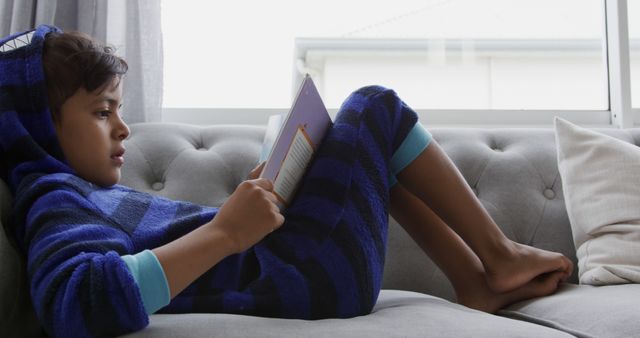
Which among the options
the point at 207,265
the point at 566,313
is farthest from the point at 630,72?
the point at 207,265

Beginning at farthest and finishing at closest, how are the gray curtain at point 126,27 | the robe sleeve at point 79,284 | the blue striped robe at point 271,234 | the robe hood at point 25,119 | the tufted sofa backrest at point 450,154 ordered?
the gray curtain at point 126,27
the tufted sofa backrest at point 450,154
the robe hood at point 25,119
the blue striped robe at point 271,234
the robe sleeve at point 79,284

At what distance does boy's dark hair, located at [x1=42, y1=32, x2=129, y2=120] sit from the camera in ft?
3.56

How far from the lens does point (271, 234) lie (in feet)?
3.37

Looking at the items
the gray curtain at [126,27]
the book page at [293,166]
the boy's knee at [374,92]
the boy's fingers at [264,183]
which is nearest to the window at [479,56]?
the gray curtain at [126,27]

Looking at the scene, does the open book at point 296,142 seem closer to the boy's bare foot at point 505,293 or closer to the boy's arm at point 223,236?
the boy's arm at point 223,236

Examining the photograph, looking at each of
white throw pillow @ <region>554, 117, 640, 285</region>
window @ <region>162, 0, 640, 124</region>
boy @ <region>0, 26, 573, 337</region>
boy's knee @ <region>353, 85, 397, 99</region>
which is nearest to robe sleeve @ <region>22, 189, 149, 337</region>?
boy @ <region>0, 26, 573, 337</region>

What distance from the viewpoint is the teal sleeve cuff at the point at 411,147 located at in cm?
118

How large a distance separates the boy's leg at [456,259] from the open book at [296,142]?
0.28m

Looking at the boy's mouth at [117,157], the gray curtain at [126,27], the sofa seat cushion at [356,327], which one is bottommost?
the sofa seat cushion at [356,327]

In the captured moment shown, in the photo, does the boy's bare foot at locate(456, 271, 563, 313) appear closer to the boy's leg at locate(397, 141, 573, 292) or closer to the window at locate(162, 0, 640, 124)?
the boy's leg at locate(397, 141, 573, 292)

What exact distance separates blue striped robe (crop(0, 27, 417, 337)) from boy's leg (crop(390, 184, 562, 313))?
0.20m

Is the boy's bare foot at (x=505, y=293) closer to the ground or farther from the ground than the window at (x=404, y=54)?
closer to the ground

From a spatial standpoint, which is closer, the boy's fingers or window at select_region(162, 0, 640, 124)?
the boy's fingers

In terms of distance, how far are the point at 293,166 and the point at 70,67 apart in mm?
404
